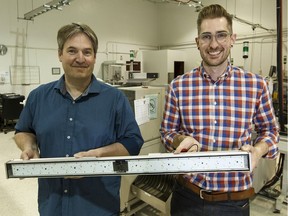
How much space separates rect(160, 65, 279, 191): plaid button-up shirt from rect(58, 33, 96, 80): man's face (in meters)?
0.47

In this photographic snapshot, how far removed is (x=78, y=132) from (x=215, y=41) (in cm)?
70

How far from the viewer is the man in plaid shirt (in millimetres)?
1029

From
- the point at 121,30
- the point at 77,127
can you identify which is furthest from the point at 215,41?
the point at 121,30

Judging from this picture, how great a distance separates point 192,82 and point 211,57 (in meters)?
0.17

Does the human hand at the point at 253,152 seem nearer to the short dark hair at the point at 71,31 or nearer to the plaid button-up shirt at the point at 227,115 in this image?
the plaid button-up shirt at the point at 227,115

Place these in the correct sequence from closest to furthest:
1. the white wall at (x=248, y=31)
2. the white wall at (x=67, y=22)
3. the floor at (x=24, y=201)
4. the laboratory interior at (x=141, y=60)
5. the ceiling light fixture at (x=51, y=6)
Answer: the laboratory interior at (x=141, y=60) → the floor at (x=24, y=201) → the ceiling light fixture at (x=51, y=6) → the white wall at (x=67, y=22) → the white wall at (x=248, y=31)

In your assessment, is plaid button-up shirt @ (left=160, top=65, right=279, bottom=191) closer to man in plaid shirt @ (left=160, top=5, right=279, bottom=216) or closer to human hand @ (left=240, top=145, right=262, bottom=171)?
man in plaid shirt @ (left=160, top=5, right=279, bottom=216)

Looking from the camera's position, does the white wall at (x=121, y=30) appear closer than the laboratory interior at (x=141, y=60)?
No

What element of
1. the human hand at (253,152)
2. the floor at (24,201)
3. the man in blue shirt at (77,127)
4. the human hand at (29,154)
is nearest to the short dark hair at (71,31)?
the man in blue shirt at (77,127)

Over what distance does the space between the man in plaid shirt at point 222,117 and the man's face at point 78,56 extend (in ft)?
1.58

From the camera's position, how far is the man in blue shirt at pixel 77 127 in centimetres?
105

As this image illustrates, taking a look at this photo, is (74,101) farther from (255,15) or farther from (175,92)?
(255,15)

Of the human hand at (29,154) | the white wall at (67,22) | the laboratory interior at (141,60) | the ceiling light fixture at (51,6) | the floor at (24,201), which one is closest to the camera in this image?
the human hand at (29,154)

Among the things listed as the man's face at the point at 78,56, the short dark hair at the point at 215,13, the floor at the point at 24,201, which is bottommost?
the floor at the point at 24,201
